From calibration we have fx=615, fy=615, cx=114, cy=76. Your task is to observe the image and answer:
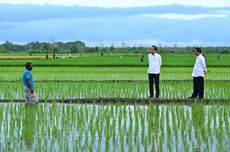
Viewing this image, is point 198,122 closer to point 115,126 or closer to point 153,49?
point 115,126

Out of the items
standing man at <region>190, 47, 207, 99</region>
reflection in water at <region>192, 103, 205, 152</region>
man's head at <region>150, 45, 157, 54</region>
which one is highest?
Result: man's head at <region>150, 45, 157, 54</region>

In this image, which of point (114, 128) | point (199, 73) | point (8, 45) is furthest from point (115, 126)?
point (8, 45)

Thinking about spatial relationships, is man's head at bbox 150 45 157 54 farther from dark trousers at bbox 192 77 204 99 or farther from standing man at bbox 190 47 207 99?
dark trousers at bbox 192 77 204 99

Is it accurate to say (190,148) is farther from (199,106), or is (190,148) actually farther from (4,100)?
(4,100)

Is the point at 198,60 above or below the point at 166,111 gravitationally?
above

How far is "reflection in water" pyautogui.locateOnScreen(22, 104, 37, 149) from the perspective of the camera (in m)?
8.16

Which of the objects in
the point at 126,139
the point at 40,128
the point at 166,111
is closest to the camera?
the point at 126,139

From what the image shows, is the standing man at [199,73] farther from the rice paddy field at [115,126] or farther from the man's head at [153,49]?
the man's head at [153,49]

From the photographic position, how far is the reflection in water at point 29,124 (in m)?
8.16

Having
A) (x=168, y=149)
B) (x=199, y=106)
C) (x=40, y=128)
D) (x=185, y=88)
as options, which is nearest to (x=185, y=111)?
(x=199, y=106)

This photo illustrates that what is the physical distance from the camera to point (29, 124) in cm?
955

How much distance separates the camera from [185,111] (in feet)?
37.5

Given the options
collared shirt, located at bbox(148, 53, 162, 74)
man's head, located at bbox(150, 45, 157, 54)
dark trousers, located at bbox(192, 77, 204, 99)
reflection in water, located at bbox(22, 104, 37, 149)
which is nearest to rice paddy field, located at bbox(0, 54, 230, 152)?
reflection in water, located at bbox(22, 104, 37, 149)

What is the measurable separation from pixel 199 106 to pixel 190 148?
4462 mm
